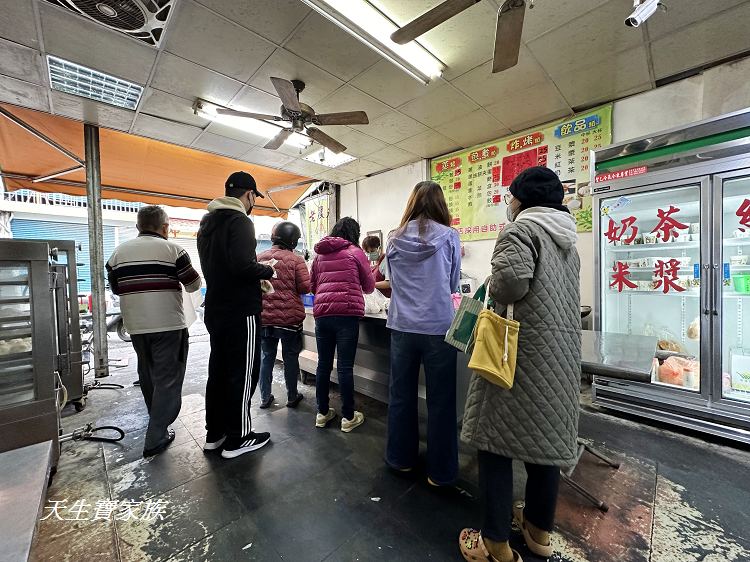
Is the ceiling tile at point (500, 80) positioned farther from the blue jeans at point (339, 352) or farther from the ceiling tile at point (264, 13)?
the blue jeans at point (339, 352)

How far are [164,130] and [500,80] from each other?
13.1ft

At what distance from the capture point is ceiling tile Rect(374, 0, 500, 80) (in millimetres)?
2295

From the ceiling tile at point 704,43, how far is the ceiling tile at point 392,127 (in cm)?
230

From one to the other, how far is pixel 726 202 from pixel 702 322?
1040 millimetres

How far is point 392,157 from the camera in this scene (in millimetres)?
5133

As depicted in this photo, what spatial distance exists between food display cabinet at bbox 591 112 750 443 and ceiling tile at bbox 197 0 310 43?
9.38 ft

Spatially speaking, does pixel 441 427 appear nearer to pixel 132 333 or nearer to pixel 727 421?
pixel 132 333

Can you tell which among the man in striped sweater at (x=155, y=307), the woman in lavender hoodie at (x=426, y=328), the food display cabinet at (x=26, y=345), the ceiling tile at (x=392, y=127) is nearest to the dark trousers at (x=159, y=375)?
the man in striped sweater at (x=155, y=307)

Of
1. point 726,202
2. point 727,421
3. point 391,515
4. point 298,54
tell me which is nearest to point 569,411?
point 391,515

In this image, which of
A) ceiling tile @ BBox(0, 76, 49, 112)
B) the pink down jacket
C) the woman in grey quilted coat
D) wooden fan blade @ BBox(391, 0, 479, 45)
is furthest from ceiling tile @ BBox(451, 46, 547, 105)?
ceiling tile @ BBox(0, 76, 49, 112)

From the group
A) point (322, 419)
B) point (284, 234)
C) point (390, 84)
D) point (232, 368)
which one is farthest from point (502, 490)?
point (390, 84)

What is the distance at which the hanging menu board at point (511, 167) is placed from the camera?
3.63 metres

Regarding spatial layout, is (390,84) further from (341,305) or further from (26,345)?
(26,345)

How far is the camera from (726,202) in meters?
2.62
